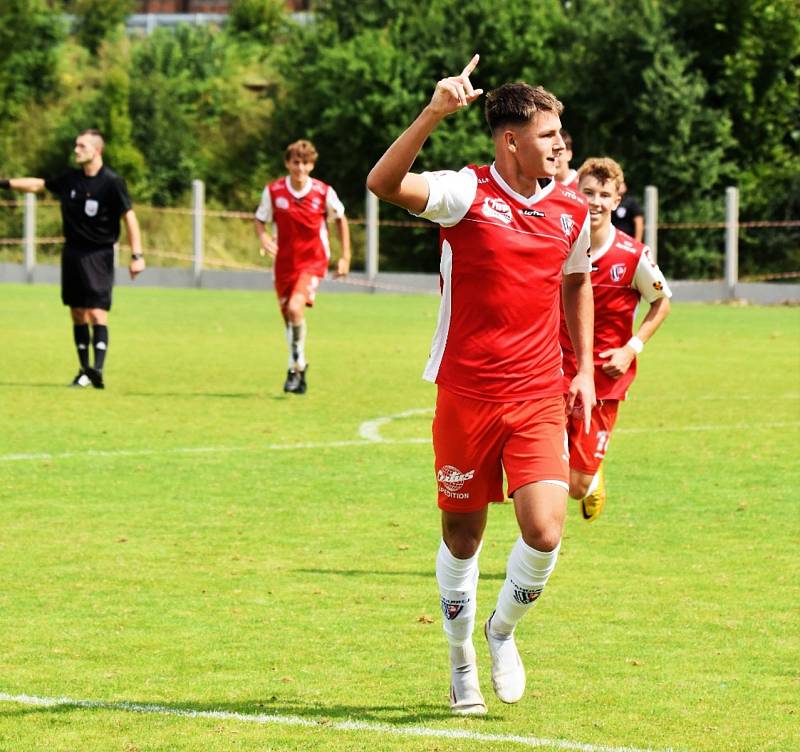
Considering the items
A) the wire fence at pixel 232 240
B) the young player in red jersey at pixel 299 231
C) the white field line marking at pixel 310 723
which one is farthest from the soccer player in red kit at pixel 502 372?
the wire fence at pixel 232 240

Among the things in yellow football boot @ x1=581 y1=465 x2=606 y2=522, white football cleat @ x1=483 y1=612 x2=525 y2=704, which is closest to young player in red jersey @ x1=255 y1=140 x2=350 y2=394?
A: yellow football boot @ x1=581 y1=465 x2=606 y2=522

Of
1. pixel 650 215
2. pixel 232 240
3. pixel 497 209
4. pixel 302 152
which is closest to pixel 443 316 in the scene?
pixel 497 209

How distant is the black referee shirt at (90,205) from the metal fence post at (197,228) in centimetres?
2042

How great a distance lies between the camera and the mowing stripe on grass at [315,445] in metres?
12.2

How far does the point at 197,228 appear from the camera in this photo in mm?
37781

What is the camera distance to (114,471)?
11.5m

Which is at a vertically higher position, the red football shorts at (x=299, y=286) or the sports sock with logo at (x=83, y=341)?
the red football shorts at (x=299, y=286)

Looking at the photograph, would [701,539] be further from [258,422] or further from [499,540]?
[258,422]

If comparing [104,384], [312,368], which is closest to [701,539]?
[104,384]

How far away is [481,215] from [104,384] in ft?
39.2

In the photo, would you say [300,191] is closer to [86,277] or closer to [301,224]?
[301,224]

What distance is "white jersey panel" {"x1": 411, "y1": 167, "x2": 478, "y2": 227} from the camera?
574cm

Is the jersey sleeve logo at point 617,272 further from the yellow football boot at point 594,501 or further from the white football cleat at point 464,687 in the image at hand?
the white football cleat at point 464,687

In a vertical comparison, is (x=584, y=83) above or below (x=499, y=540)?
above
